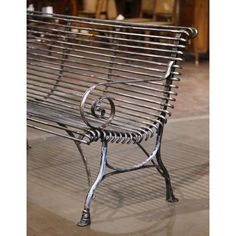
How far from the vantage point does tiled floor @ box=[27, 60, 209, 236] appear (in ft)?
9.25

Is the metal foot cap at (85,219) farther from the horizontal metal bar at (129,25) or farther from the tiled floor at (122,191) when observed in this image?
the horizontal metal bar at (129,25)

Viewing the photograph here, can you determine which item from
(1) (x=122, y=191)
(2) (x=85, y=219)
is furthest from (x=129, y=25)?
(2) (x=85, y=219)

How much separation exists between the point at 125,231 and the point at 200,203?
556 mm

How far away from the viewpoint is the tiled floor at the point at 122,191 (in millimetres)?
2820

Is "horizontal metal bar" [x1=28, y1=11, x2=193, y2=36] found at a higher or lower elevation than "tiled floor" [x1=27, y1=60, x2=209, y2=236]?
higher

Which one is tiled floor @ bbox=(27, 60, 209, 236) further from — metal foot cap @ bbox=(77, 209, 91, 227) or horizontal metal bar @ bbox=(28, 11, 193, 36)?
horizontal metal bar @ bbox=(28, 11, 193, 36)

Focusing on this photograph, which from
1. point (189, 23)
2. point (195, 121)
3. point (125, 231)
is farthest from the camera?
point (189, 23)

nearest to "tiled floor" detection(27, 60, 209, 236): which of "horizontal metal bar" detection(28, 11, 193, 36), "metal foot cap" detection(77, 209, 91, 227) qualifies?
"metal foot cap" detection(77, 209, 91, 227)

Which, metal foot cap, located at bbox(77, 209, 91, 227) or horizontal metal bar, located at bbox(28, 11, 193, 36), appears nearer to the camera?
metal foot cap, located at bbox(77, 209, 91, 227)

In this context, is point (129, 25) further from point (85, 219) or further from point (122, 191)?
point (85, 219)
